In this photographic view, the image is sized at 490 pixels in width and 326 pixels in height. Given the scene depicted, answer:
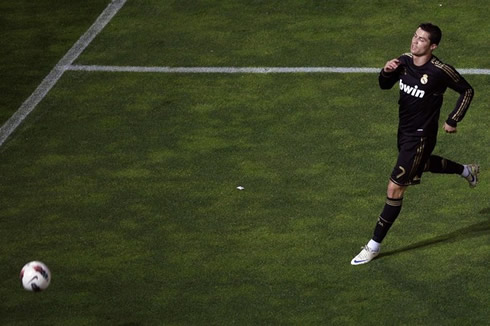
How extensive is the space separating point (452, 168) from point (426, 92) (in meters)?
1.27

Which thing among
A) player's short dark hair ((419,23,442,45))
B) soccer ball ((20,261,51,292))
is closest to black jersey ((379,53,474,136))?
player's short dark hair ((419,23,442,45))

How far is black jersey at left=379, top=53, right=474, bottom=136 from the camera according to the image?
13031 millimetres

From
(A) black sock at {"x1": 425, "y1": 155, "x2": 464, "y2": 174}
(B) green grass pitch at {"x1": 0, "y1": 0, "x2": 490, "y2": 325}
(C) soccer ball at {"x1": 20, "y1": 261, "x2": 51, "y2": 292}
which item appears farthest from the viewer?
(A) black sock at {"x1": 425, "y1": 155, "x2": 464, "y2": 174}

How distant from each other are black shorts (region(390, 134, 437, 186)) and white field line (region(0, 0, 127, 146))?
209 inches

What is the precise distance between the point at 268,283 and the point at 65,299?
1892mm

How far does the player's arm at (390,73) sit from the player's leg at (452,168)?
93 cm

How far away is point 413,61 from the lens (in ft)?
43.2

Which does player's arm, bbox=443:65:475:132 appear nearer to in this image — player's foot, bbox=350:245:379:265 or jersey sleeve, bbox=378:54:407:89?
jersey sleeve, bbox=378:54:407:89

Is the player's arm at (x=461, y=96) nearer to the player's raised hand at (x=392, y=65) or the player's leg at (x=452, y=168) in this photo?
the player's raised hand at (x=392, y=65)

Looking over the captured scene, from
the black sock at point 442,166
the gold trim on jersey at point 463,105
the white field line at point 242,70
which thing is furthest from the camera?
the white field line at point 242,70

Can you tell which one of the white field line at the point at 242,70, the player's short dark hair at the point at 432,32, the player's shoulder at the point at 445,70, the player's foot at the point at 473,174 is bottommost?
the white field line at the point at 242,70

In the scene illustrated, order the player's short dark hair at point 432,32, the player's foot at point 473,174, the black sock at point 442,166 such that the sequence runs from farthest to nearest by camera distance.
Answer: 1. the player's foot at point 473,174
2. the black sock at point 442,166
3. the player's short dark hair at point 432,32

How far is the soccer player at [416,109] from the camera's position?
13031mm

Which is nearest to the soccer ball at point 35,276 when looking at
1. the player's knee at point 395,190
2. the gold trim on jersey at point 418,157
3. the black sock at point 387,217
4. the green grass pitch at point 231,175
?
the green grass pitch at point 231,175
